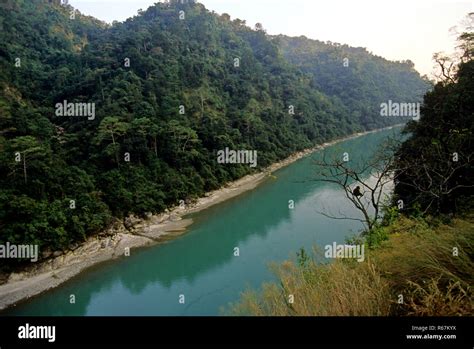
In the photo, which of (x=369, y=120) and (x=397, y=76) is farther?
(x=397, y=76)

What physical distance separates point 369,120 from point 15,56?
88.8 ft

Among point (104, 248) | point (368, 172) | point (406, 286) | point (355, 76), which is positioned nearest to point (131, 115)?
point (104, 248)

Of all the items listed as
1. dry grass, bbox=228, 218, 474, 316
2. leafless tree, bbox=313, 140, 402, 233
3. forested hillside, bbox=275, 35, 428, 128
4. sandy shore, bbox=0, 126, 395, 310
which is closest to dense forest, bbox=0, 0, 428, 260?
sandy shore, bbox=0, 126, 395, 310

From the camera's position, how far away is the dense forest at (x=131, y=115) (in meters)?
9.98

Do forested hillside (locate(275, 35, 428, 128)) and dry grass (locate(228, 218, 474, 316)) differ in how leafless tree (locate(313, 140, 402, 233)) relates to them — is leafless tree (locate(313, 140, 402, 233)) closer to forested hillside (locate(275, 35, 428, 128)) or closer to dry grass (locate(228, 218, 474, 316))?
→ dry grass (locate(228, 218, 474, 316))

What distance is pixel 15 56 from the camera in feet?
58.1

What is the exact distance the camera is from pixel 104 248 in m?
10.1

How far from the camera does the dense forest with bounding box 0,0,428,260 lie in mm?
9977

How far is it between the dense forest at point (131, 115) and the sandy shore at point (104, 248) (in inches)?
15.2

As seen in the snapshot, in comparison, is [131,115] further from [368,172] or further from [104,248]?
[368,172]

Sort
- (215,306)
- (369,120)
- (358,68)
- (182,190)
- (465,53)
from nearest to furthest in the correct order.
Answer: (215,306)
(465,53)
(182,190)
(369,120)
(358,68)

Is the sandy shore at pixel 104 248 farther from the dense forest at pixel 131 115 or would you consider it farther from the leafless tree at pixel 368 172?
the leafless tree at pixel 368 172

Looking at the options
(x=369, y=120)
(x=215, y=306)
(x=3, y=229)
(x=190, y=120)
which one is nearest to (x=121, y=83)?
(x=190, y=120)

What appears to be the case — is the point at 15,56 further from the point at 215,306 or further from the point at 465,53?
the point at 465,53
